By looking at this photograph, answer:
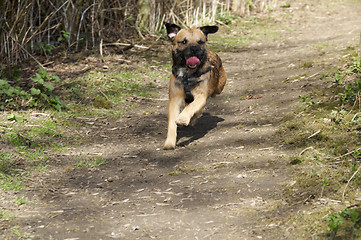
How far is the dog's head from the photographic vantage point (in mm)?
5842

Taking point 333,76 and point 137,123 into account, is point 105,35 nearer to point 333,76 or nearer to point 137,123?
point 137,123

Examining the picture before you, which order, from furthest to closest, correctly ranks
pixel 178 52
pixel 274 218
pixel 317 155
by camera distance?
pixel 178 52, pixel 317 155, pixel 274 218

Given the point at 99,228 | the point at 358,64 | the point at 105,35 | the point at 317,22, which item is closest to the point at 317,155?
the point at 99,228

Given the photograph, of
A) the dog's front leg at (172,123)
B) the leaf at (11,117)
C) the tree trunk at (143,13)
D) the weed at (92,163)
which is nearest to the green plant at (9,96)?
the leaf at (11,117)

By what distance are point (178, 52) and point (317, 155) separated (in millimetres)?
2250

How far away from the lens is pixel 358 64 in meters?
7.17

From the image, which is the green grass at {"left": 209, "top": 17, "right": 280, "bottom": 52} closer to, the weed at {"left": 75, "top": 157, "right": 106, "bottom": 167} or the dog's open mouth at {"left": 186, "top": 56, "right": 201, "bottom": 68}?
the dog's open mouth at {"left": 186, "top": 56, "right": 201, "bottom": 68}

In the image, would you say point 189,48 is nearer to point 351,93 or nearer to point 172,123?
point 172,123

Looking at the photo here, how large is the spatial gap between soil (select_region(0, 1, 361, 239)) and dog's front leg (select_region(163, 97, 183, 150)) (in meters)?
0.11

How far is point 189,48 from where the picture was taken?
5816mm

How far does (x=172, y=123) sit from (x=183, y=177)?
1.13 metres

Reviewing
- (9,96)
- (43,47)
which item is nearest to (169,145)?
(9,96)

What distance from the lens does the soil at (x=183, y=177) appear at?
12.4ft

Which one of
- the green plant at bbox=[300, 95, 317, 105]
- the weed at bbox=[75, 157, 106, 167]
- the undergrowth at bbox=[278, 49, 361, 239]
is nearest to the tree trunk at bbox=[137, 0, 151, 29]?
the undergrowth at bbox=[278, 49, 361, 239]
